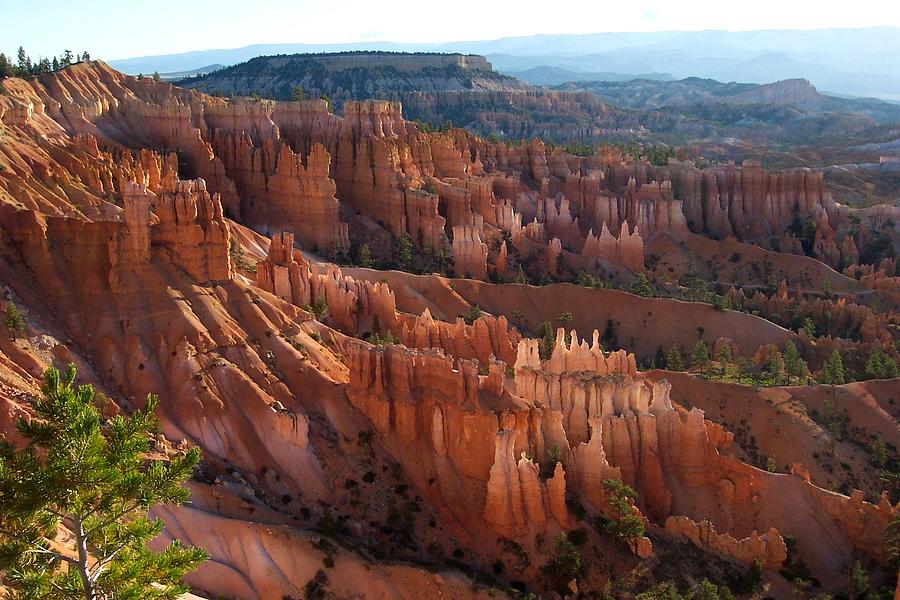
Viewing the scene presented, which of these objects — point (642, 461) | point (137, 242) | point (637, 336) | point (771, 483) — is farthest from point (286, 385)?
point (637, 336)

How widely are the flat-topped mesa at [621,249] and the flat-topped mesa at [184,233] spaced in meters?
45.8

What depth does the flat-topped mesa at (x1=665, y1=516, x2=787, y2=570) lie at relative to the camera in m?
39.4

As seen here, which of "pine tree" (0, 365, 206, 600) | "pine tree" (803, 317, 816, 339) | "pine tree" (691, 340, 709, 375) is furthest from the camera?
"pine tree" (803, 317, 816, 339)

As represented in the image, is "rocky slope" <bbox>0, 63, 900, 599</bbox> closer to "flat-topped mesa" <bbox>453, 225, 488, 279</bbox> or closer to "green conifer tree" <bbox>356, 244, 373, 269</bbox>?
"green conifer tree" <bbox>356, 244, 373, 269</bbox>

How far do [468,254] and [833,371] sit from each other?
3027cm

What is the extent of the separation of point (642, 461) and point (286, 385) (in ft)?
54.9

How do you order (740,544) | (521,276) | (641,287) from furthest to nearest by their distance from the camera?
(641,287) < (521,276) < (740,544)

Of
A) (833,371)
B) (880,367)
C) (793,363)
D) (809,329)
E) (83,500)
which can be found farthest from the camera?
(809,329)

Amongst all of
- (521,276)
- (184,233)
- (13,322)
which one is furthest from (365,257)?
(13,322)

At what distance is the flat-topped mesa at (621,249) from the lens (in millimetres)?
83812

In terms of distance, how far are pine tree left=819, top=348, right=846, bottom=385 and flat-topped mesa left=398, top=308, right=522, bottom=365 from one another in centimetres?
1954

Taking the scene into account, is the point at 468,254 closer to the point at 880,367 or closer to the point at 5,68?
the point at 880,367

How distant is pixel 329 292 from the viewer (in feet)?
177

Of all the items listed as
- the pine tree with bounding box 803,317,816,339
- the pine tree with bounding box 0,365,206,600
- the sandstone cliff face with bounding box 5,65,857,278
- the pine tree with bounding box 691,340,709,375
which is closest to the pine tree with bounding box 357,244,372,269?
the sandstone cliff face with bounding box 5,65,857,278
